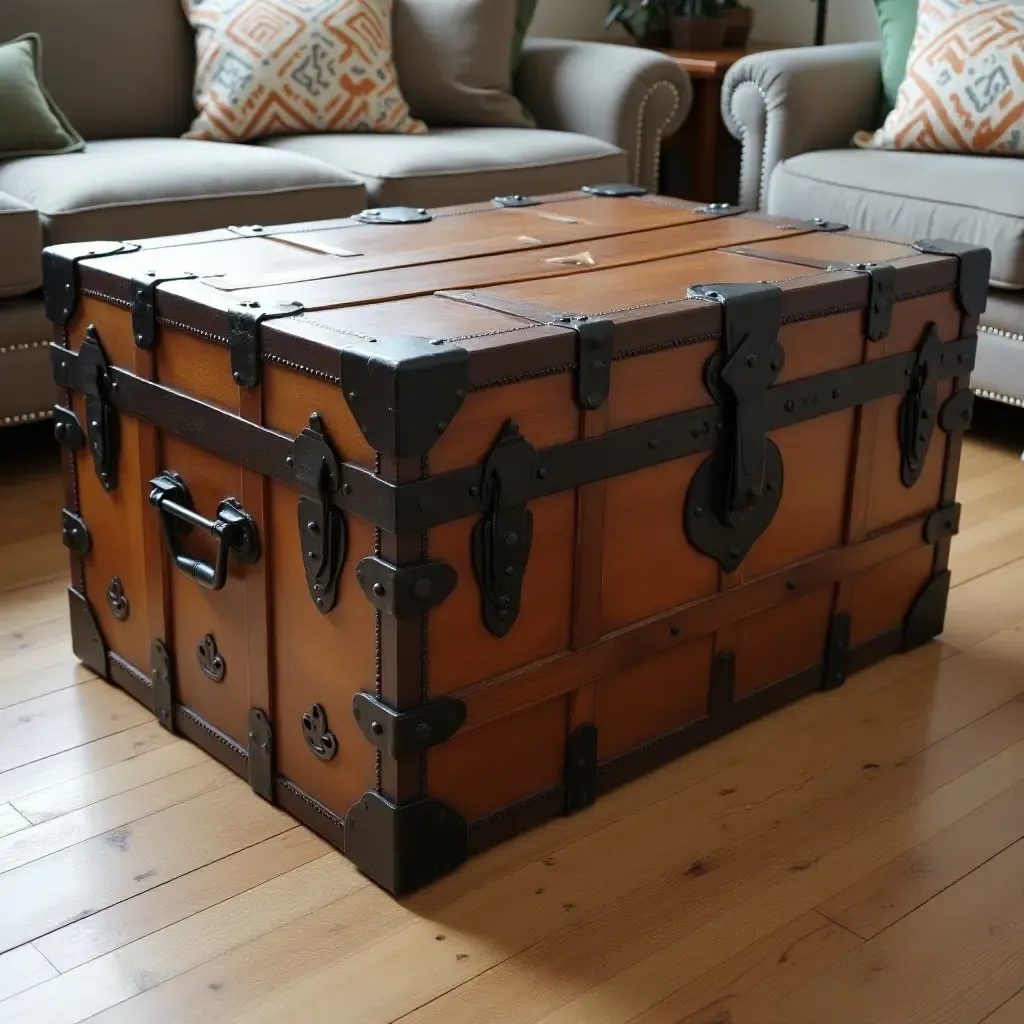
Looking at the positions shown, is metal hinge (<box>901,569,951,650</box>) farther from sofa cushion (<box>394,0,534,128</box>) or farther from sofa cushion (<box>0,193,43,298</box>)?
sofa cushion (<box>394,0,534,128</box>)

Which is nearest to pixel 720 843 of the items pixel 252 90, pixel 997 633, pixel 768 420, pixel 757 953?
pixel 757 953

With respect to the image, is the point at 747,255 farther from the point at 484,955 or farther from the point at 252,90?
the point at 252,90

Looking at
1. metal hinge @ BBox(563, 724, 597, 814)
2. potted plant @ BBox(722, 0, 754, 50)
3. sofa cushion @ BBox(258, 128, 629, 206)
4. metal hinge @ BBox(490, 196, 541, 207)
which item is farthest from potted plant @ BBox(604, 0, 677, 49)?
metal hinge @ BBox(563, 724, 597, 814)

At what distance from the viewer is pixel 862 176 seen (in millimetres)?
2861

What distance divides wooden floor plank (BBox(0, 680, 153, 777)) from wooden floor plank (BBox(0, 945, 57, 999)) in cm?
36

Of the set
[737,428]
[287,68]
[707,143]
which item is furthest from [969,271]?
[707,143]

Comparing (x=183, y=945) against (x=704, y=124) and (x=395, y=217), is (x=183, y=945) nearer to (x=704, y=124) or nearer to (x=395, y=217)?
(x=395, y=217)

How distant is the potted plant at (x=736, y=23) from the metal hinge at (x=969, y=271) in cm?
242

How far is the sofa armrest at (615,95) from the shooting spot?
10.4 feet

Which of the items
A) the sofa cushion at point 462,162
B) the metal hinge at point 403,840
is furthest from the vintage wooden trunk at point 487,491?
the sofa cushion at point 462,162

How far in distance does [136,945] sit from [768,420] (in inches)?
34.1

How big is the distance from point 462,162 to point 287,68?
1.52 ft

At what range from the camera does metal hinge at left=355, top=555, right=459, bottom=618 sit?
1285 mm

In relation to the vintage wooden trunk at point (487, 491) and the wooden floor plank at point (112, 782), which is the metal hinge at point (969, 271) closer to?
the vintage wooden trunk at point (487, 491)
